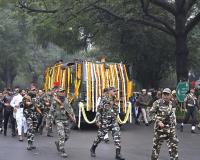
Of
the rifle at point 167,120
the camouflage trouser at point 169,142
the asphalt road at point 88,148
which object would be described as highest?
the rifle at point 167,120

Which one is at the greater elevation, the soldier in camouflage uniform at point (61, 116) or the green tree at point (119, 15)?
the green tree at point (119, 15)

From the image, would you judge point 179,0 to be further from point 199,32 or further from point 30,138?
point 30,138

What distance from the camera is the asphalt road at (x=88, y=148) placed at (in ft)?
44.9

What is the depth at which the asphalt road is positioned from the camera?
1367cm

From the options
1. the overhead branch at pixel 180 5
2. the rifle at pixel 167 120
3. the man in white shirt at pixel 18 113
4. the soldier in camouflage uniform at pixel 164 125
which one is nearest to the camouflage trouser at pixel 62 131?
the soldier in camouflage uniform at pixel 164 125

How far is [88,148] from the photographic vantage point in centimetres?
1552

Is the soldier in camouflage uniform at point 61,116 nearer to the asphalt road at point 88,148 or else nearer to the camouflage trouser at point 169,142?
the asphalt road at point 88,148

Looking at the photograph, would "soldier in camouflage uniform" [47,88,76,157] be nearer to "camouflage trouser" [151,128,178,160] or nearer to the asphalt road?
the asphalt road

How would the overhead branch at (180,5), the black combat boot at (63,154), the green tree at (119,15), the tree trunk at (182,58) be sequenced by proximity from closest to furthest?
1. the black combat boot at (63,154)
2. the green tree at (119,15)
3. the overhead branch at (180,5)
4. the tree trunk at (182,58)

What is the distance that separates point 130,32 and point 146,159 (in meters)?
20.9

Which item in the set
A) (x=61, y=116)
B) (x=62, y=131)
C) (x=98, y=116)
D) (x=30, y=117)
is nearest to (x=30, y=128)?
(x=30, y=117)

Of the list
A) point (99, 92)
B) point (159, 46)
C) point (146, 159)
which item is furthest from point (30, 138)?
point (159, 46)

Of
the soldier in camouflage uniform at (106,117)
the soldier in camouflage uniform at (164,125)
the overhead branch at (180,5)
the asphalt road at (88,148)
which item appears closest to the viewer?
the soldier in camouflage uniform at (164,125)

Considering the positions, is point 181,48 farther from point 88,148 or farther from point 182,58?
point 88,148
